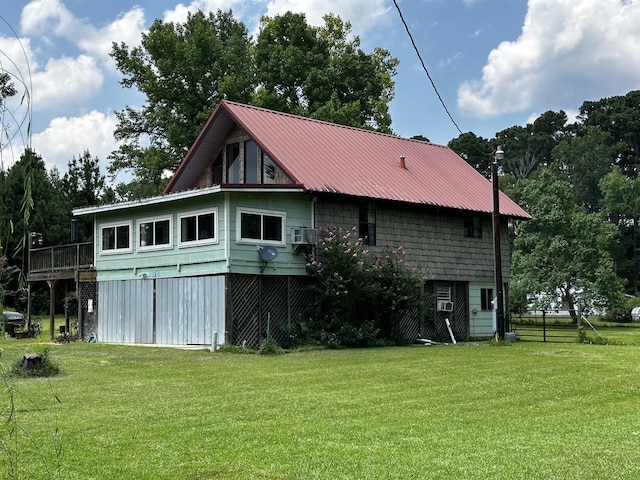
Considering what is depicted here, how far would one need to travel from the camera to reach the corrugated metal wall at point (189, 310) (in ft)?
68.2

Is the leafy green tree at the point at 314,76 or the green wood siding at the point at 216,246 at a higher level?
the leafy green tree at the point at 314,76

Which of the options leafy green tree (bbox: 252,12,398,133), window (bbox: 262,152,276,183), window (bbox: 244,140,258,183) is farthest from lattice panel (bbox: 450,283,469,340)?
leafy green tree (bbox: 252,12,398,133)

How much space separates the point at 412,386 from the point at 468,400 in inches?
60.6

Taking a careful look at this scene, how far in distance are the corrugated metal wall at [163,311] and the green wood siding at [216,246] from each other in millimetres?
325

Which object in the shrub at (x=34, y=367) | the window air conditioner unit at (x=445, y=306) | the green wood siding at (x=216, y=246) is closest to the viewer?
the shrub at (x=34, y=367)

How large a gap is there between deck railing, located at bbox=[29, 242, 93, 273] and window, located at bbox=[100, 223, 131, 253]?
1065 millimetres

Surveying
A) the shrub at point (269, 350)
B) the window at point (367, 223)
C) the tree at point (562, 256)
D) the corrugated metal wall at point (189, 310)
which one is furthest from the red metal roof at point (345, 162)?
the tree at point (562, 256)

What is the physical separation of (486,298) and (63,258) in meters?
15.1

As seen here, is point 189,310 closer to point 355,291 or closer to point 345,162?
point 355,291

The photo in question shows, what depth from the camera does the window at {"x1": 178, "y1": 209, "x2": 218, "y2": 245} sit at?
2106 cm

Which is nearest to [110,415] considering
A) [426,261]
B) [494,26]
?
[494,26]

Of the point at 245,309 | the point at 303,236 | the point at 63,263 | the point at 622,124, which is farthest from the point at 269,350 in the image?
the point at 622,124

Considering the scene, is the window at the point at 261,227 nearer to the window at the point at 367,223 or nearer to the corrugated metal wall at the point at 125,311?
the window at the point at 367,223

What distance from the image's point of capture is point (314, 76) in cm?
3769
